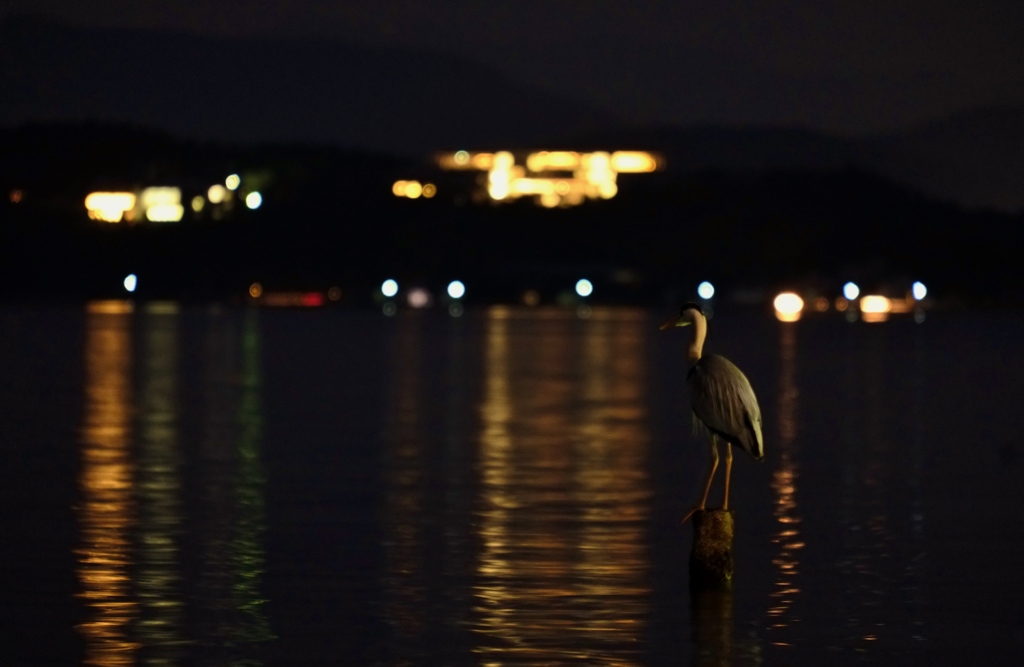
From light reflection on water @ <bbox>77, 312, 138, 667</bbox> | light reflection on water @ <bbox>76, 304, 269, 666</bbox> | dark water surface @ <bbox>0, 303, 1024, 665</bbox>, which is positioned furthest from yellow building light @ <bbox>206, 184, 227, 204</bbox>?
light reflection on water @ <bbox>76, 304, 269, 666</bbox>

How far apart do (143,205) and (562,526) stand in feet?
587

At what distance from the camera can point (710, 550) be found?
11758 mm

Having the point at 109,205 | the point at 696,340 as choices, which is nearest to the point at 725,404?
the point at 696,340

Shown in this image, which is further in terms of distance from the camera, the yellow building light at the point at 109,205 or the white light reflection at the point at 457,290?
the yellow building light at the point at 109,205

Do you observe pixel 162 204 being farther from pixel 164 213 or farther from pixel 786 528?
pixel 786 528

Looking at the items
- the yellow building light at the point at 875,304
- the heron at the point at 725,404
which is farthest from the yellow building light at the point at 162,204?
the heron at the point at 725,404

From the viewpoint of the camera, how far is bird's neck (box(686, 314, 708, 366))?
463 inches

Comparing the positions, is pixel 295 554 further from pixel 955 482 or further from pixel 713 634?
pixel 955 482

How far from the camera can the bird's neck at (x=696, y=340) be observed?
11.8 metres

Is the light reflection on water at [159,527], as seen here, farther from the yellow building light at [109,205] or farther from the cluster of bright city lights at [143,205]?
the cluster of bright city lights at [143,205]

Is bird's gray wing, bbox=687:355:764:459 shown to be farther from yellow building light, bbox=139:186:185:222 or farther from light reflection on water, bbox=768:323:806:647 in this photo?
yellow building light, bbox=139:186:185:222

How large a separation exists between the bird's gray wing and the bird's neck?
0.27 meters

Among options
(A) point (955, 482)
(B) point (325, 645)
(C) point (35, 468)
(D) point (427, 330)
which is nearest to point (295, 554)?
(B) point (325, 645)

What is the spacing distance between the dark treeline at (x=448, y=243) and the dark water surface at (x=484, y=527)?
122877 mm
